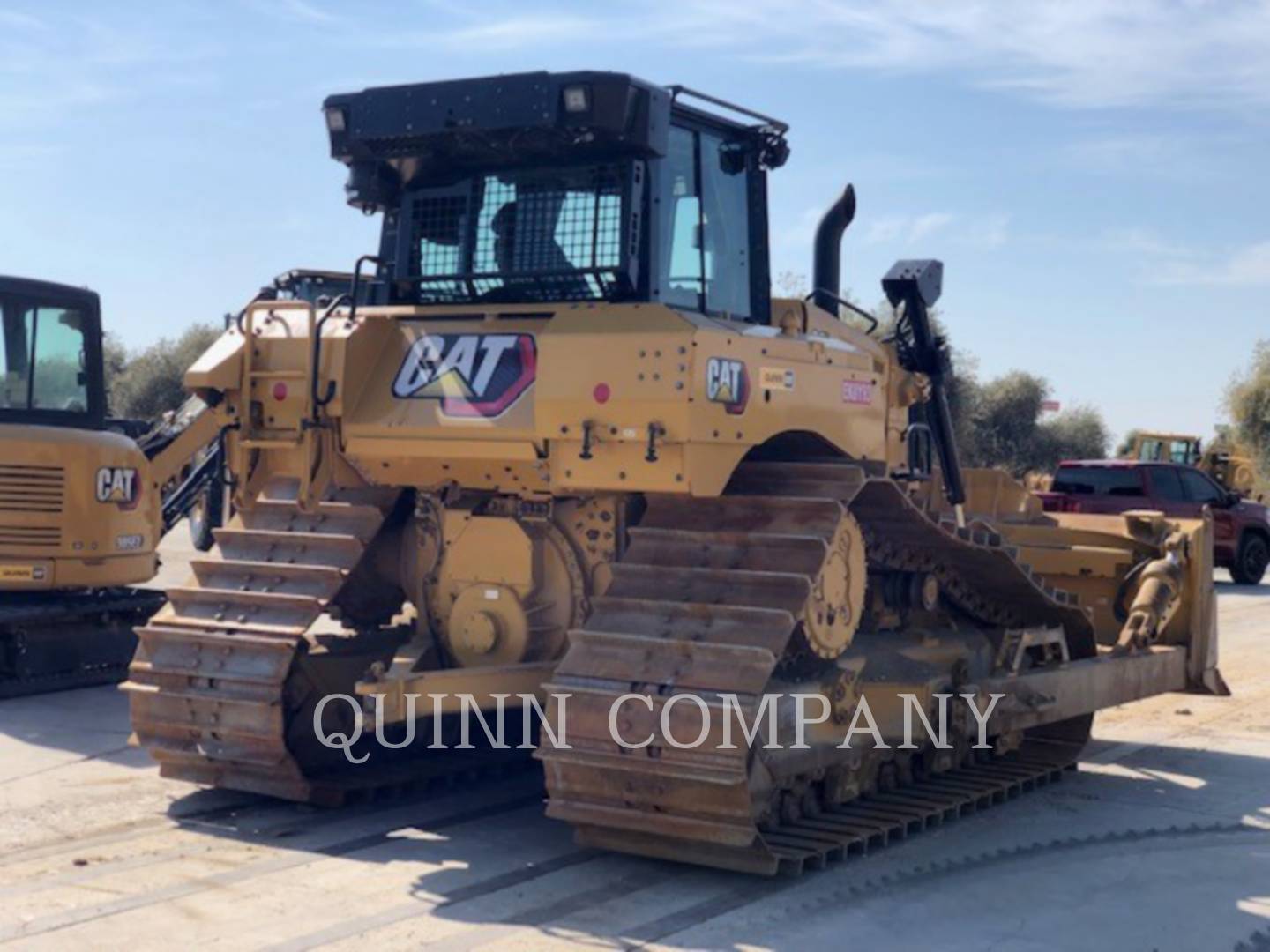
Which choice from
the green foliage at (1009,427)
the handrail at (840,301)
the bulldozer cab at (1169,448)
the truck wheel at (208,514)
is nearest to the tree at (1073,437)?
the green foliage at (1009,427)

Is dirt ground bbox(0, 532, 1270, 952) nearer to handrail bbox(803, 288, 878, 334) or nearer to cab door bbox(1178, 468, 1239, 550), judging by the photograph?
handrail bbox(803, 288, 878, 334)

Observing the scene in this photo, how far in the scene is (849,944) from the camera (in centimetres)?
635

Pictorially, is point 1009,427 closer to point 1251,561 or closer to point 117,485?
point 1251,561

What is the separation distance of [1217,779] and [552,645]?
416 centimetres

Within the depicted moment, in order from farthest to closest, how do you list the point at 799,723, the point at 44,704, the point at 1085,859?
the point at 44,704
the point at 1085,859
the point at 799,723

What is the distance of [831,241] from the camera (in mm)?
9703

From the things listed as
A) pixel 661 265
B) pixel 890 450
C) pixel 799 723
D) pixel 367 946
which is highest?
pixel 661 265

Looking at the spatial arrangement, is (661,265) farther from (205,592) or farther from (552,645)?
(205,592)

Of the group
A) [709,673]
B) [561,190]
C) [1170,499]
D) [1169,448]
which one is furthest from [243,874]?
[1169,448]

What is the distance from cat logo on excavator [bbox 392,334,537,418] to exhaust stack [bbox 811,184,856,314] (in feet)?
7.70

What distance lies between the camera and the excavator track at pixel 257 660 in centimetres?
801

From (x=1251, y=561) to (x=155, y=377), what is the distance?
104 feet

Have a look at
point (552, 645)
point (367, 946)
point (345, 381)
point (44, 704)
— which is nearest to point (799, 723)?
point (552, 645)

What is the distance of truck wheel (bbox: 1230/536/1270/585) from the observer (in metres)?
24.9
